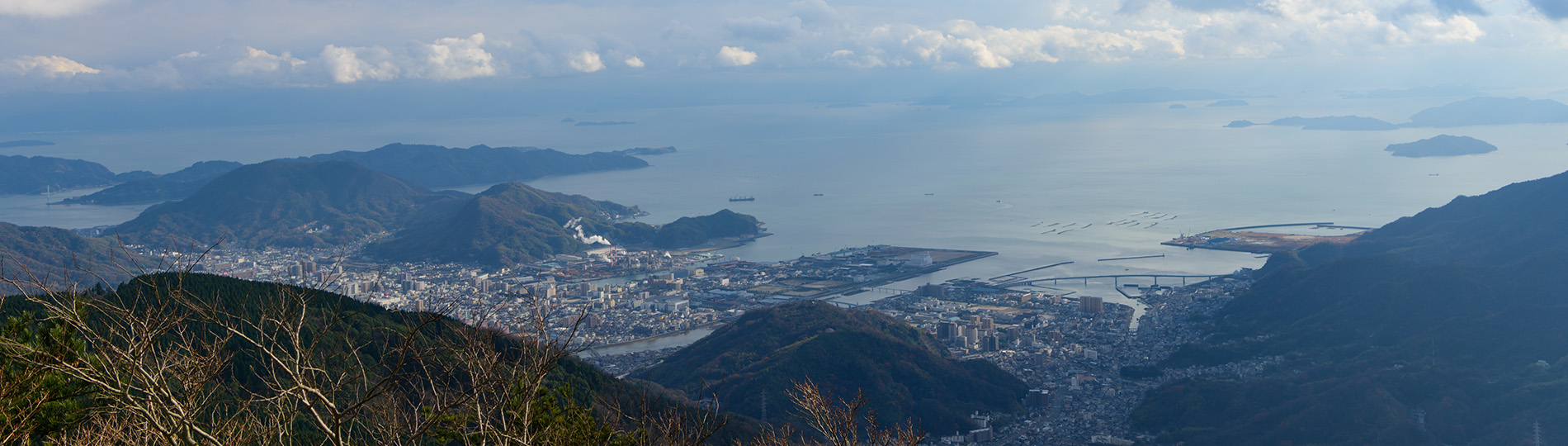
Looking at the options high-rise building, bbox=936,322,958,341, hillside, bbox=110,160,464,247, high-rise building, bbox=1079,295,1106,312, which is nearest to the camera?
high-rise building, bbox=936,322,958,341

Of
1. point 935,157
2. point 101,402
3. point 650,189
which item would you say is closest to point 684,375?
point 101,402

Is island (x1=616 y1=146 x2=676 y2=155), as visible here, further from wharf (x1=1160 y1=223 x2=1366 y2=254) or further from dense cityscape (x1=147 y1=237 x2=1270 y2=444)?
wharf (x1=1160 y1=223 x2=1366 y2=254)

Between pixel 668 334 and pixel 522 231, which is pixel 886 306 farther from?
pixel 522 231

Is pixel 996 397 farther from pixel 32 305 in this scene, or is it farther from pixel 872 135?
pixel 872 135

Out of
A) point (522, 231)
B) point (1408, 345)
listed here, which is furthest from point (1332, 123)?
point (1408, 345)

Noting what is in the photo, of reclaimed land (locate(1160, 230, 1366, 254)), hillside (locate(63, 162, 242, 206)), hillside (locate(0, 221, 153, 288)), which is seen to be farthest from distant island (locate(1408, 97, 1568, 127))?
hillside (locate(0, 221, 153, 288))

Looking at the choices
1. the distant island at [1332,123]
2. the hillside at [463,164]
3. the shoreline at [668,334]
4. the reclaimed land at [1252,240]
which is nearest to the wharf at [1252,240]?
the reclaimed land at [1252,240]
